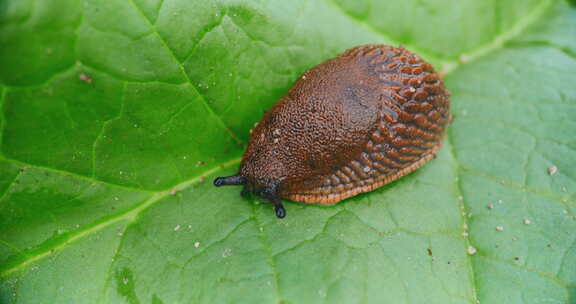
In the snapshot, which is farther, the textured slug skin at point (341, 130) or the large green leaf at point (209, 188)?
the textured slug skin at point (341, 130)

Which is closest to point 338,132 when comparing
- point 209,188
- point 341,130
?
point 341,130

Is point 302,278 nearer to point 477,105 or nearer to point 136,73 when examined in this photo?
point 136,73

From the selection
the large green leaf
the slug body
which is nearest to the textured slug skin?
the slug body

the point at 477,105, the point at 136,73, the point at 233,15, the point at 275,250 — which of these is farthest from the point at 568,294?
the point at 136,73

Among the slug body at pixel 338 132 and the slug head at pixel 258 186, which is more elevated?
the slug body at pixel 338 132

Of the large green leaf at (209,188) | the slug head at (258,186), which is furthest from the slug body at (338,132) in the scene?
the large green leaf at (209,188)

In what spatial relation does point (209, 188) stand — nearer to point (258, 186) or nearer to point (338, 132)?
point (258, 186)

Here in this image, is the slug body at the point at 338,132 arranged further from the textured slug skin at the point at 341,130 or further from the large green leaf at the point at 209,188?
the large green leaf at the point at 209,188

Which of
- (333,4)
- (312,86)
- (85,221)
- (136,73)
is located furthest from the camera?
(333,4)
